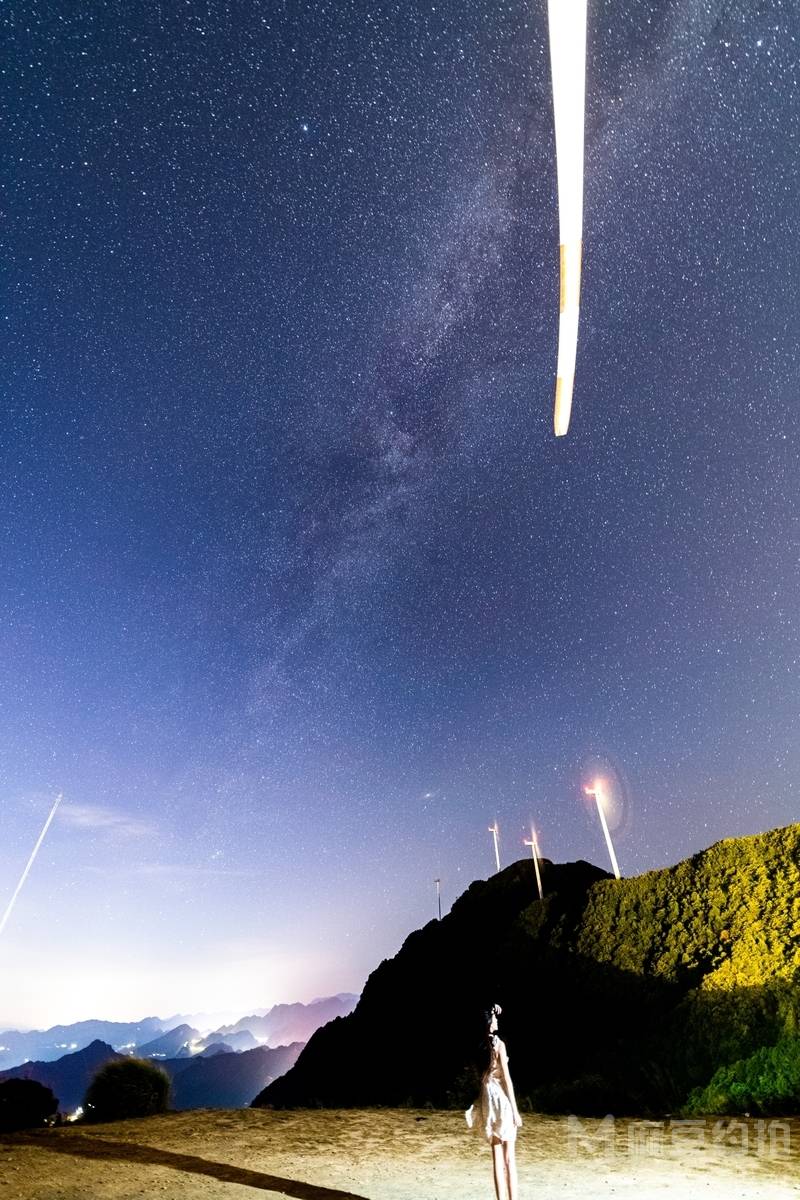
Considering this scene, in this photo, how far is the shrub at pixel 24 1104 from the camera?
12.3m

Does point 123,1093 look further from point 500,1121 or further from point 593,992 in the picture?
point 500,1121

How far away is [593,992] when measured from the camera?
51.1 ft

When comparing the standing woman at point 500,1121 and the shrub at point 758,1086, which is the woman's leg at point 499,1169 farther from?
the shrub at point 758,1086

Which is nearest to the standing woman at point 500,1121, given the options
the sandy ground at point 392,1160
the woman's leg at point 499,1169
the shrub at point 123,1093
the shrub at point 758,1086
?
the woman's leg at point 499,1169

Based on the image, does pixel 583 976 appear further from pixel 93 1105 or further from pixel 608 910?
pixel 93 1105

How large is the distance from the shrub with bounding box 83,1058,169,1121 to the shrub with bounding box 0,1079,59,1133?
3.04ft

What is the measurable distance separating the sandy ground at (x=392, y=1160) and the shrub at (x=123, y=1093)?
1.70 meters

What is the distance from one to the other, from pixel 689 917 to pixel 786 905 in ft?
8.74

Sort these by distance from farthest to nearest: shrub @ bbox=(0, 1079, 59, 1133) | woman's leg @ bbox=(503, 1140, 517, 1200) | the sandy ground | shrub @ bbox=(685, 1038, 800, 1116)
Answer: shrub @ bbox=(0, 1079, 59, 1133)
shrub @ bbox=(685, 1038, 800, 1116)
the sandy ground
woman's leg @ bbox=(503, 1140, 517, 1200)

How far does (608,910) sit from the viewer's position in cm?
1739

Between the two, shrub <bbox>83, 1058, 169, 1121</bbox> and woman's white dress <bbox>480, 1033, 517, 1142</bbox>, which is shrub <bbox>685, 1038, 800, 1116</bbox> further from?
shrub <bbox>83, 1058, 169, 1121</bbox>

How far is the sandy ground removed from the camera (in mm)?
7109

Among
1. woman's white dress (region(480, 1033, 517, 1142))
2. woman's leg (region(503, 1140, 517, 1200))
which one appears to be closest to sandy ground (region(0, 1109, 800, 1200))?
woman's leg (region(503, 1140, 517, 1200))

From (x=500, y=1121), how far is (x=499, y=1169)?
40cm
